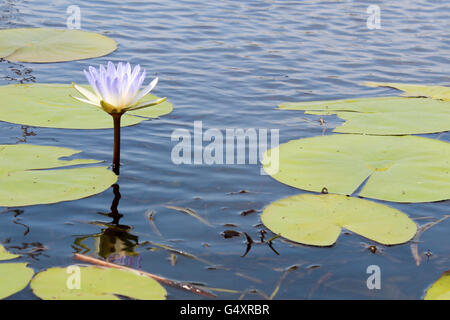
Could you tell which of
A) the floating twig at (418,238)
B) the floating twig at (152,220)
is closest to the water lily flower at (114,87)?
the floating twig at (152,220)

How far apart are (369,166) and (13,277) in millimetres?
2205

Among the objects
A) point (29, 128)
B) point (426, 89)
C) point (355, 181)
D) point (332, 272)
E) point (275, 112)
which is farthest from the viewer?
point (426, 89)

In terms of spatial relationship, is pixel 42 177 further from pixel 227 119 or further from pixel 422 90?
pixel 422 90

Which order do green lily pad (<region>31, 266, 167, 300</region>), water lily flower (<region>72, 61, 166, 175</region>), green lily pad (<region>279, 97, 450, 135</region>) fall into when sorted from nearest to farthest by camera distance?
green lily pad (<region>31, 266, 167, 300</region>) < water lily flower (<region>72, 61, 166, 175</region>) < green lily pad (<region>279, 97, 450, 135</region>)

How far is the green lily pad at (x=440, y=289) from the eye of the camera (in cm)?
268

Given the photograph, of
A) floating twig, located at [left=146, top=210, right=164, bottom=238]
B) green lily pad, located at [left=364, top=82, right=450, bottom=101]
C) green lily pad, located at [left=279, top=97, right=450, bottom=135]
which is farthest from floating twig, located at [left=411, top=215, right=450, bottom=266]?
green lily pad, located at [left=364, top=82, right=450, bottom=101]

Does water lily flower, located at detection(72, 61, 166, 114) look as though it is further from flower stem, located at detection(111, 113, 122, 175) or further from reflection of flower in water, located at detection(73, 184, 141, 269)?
reflection of flower in water, located at detection(73, 184, 141, 269)

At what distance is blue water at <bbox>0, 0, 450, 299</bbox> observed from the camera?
9.71ft

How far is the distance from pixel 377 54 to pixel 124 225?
15.8 ft

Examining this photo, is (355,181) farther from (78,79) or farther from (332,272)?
(78,79)

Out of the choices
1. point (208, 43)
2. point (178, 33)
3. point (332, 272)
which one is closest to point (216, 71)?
point (208, 43)

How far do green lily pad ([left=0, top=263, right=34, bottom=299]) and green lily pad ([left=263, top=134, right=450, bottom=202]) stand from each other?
1662 millimetres

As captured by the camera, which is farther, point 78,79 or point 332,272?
point 78,79
